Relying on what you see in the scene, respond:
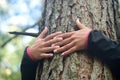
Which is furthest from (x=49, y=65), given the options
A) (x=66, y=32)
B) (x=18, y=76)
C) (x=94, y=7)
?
(x=18, y=76)

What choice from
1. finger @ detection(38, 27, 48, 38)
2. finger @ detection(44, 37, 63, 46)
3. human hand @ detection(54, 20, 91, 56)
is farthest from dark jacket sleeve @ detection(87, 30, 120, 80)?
finger @ detection(38, 27, 48, 38)

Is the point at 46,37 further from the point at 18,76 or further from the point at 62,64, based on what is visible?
the point at 18,76

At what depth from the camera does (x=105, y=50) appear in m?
1.47

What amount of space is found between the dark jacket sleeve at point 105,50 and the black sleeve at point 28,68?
0.34m

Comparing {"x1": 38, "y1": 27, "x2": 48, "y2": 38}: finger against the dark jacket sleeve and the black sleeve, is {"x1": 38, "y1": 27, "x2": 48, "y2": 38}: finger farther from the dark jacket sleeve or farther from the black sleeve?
the dark jacket sleeve

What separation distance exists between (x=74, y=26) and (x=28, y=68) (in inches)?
14.1

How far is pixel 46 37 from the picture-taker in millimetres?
1615

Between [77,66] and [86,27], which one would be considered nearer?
[77,66]

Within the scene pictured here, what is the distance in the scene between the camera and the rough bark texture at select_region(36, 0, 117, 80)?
145 centimetres

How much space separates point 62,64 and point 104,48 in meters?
0.23

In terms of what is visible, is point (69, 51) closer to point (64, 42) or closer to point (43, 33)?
point (64, 42)

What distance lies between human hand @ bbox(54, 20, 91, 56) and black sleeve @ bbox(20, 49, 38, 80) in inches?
7.2

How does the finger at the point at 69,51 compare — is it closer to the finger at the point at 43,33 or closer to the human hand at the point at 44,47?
the human hand at the point at 44,47

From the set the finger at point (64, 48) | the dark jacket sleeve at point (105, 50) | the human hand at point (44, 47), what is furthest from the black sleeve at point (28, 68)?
the dark jacket sleeve at point (105, 50)
